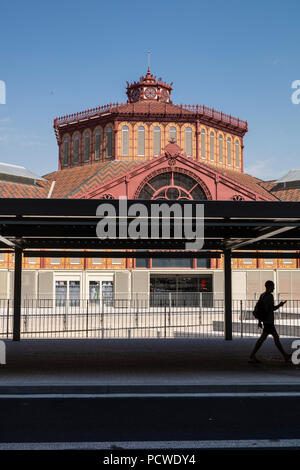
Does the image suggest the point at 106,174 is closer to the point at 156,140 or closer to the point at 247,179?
the point at 156,140

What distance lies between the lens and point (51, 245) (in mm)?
16672

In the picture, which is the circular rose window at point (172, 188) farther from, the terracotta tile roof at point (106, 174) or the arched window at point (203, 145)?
the arched window at point (203, 145)

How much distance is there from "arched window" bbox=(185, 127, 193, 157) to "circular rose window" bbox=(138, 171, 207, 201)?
7.20m

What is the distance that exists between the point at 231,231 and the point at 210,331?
530 inches

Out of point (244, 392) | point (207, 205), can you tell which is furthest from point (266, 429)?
point (207, 205)

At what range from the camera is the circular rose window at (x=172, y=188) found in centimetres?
4809

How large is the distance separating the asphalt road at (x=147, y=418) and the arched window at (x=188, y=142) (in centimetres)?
Result: 4754

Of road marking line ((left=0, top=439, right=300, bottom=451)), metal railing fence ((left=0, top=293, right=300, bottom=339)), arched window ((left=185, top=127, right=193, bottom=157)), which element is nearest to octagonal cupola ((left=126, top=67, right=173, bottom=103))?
arched window ((left=185, top=127, right=193, bottom=157))

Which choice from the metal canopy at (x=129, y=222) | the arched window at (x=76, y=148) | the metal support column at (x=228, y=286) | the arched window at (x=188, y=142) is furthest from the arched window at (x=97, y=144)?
the metal support column at (x=228, y=286)

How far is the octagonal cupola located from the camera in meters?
61.6

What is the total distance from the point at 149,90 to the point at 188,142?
10272 mm

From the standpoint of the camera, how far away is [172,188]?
48406mm

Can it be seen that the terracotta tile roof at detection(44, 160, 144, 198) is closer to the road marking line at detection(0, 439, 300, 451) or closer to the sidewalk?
the sidewalk

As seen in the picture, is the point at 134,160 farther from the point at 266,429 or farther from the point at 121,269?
the point at 266,429
